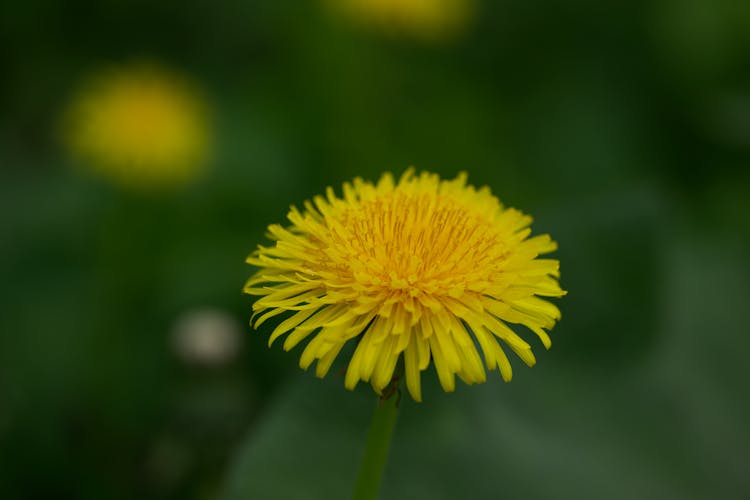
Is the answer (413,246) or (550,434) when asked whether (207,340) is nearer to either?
(550,434)

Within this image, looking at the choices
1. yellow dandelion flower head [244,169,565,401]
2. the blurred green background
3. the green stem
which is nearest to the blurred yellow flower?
the blurred green background

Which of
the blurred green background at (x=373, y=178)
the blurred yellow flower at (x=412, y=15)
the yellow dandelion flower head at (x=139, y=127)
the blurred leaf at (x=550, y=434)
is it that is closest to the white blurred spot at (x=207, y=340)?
the blurred green background at (x=373, y=178)

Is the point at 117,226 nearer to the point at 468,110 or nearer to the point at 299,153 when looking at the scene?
the point at 299,153

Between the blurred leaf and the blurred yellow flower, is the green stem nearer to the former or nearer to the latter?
the blurred leaf

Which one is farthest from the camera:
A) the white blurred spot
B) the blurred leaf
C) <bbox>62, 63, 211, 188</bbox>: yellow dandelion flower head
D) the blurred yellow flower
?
the blurred yellow flower

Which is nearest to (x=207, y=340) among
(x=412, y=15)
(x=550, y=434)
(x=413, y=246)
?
(x=550, y=434)

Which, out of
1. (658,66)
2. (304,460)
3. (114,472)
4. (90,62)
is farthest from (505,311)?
(90,62)
